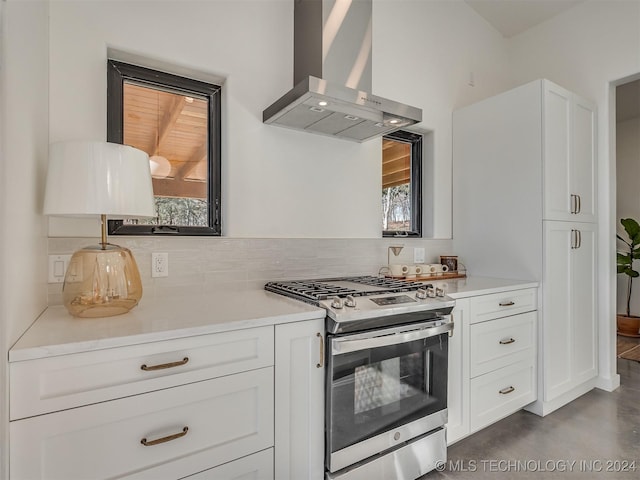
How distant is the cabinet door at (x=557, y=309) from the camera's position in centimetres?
233

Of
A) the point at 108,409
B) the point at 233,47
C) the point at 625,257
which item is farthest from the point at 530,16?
the point at 108,409

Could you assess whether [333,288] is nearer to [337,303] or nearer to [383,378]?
[337,303]

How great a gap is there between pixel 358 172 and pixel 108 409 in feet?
6.25

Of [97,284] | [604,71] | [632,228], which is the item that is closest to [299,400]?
[97,284]

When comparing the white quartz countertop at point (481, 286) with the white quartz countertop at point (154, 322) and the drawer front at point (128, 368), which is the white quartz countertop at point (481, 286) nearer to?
the white quartz countertop at point (154, 322)

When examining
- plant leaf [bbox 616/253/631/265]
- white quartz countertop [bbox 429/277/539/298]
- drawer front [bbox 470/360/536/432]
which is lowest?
drawer front [bbox 470/360/536/432]

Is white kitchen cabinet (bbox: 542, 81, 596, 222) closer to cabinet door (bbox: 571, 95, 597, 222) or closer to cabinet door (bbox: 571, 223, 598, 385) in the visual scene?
cabinet door (bbox: 571, 95, 597, 222)

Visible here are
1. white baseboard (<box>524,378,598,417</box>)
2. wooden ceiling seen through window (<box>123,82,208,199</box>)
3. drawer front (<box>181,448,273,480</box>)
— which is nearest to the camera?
drawer front (<box>181,448,273,480</box>)

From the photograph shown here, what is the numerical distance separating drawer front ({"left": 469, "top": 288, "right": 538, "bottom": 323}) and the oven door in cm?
36

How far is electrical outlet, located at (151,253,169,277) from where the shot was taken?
1.68 m

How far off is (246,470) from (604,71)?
359 cm

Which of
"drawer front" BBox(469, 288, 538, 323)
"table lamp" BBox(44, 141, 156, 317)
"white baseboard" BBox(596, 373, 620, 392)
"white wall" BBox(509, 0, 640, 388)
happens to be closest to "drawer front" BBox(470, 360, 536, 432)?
"drawer front" BBox(469, 288, 538, 323)

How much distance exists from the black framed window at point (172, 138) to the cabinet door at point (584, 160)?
96.8 inches

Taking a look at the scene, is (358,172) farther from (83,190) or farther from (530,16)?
(530,16)
